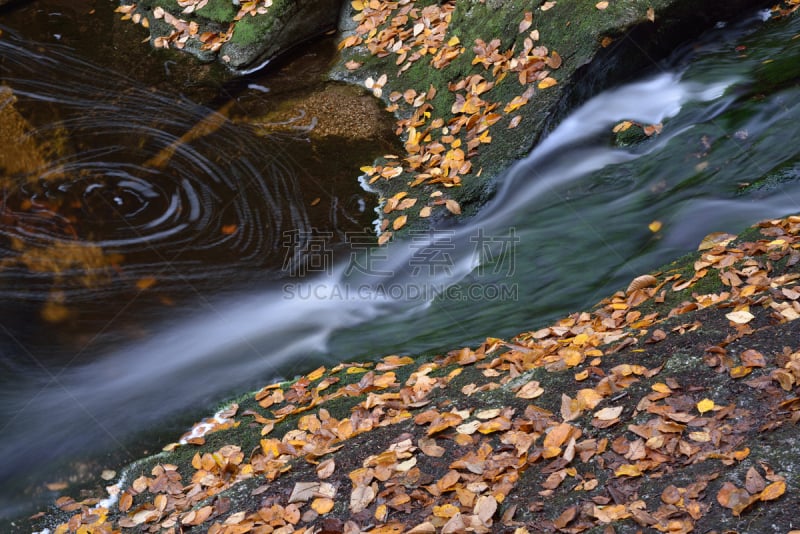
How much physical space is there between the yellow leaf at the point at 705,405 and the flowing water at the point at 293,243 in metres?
1.70

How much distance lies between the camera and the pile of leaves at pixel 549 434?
2.88 m

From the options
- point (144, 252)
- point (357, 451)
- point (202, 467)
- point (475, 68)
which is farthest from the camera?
point (475, 68)

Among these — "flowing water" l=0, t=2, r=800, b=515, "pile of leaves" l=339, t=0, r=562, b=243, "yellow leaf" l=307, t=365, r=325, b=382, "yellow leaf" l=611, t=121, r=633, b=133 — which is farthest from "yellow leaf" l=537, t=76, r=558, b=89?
"yellow leaf" l=307, t=365, r=325, b=382

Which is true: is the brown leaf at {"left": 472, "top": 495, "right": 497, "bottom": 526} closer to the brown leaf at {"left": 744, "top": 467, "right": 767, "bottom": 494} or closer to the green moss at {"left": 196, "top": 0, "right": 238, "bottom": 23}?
the brown leaf at {"left": 744, "top": 467, "right": 767, "bottom": 494}

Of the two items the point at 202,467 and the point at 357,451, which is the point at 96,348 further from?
the point at 357,451

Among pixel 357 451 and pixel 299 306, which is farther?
pixel 299 306

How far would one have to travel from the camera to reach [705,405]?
316cm

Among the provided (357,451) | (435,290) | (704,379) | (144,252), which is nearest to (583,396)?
(704,379)

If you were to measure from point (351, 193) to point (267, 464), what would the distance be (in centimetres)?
327

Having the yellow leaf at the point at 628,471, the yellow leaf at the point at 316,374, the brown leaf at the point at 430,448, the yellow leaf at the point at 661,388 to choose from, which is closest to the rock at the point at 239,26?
the yellow leaf at the point at 316,374

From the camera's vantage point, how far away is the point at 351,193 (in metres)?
6.68

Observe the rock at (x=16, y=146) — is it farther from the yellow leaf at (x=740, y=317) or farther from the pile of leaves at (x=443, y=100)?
the yellow leaf at (x=740, y=317)

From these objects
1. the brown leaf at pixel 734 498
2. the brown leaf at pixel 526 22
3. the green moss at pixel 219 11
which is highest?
the green moss at pixel 219 11

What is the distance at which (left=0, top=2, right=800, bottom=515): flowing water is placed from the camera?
5.00 metres
